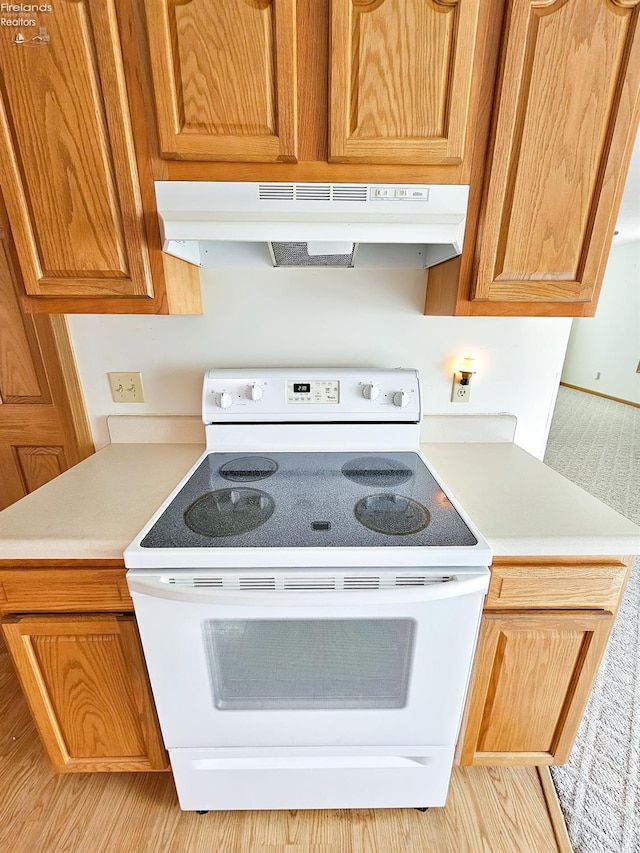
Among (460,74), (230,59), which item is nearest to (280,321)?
(230,59)

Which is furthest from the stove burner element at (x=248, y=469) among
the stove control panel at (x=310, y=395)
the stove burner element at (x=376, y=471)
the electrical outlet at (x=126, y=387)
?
the electrical outlet at (x=126, y=387)

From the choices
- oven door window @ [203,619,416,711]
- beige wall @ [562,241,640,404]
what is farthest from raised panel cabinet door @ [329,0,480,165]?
beige wall @ [562,241,640,404]

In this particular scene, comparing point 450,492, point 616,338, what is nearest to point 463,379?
point 450,492

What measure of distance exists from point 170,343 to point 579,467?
366cm

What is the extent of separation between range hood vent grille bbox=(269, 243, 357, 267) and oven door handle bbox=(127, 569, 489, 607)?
941 millimetres

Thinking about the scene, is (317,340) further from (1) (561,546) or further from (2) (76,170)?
(1) (561,546)

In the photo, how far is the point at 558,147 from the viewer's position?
893 millimetres

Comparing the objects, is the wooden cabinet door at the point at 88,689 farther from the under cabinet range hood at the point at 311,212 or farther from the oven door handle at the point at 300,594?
the under cabinet range hood at the point at 311,212

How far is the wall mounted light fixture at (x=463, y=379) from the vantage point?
137 cm

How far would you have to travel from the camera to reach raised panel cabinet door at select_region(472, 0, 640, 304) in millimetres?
823

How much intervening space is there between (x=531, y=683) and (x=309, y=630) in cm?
64

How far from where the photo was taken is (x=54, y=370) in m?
1.40

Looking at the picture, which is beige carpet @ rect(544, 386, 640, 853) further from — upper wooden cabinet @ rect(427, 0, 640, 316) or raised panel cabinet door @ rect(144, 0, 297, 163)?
raised panel cabinet door @ rect(144, 0, 297, 163)

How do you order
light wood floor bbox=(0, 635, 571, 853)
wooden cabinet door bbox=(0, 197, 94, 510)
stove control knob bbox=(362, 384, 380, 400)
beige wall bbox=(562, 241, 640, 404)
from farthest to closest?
beige wall bbox=(562, 241, 640, 404), wooden cabinet door bbox=(0, 197, 94, 510), stove control knob bbox=(362, 384, 380, 400), light wood floor bbox=(0, 635, 571, 853)
